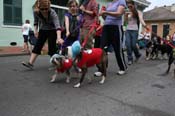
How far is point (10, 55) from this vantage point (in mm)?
12000

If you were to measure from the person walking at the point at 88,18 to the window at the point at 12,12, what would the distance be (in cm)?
1011

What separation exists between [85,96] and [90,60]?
941 mm

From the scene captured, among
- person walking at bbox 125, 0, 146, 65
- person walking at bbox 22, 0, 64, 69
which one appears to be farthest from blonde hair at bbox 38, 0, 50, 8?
person walking at bbox 125, 0, 146, 65

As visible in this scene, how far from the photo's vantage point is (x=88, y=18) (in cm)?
655

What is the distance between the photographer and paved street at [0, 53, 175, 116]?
416 centimetres

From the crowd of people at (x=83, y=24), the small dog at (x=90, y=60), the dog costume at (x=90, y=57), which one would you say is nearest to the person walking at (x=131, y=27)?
the crowd of people at (x=83, y=24)

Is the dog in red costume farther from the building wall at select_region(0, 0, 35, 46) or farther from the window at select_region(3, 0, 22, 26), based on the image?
the window at select_region(3, 0, 22, 26)

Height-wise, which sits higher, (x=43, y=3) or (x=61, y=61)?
(x=43, y=3)

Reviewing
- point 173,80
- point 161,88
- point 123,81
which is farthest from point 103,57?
point 173,80

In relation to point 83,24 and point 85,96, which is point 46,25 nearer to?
point 83,24

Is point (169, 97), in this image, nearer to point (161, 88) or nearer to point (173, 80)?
point (161, 88)

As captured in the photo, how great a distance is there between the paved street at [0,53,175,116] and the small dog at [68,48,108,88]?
289 millimetres

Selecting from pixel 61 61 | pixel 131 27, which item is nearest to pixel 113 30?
pixel 61 61

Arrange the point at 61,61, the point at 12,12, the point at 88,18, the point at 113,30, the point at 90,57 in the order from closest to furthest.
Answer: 1. the point at 61,61
2. the point at 90,57
3. the point at 88,18
4. the point at 113,30
5. the point at 12,12
